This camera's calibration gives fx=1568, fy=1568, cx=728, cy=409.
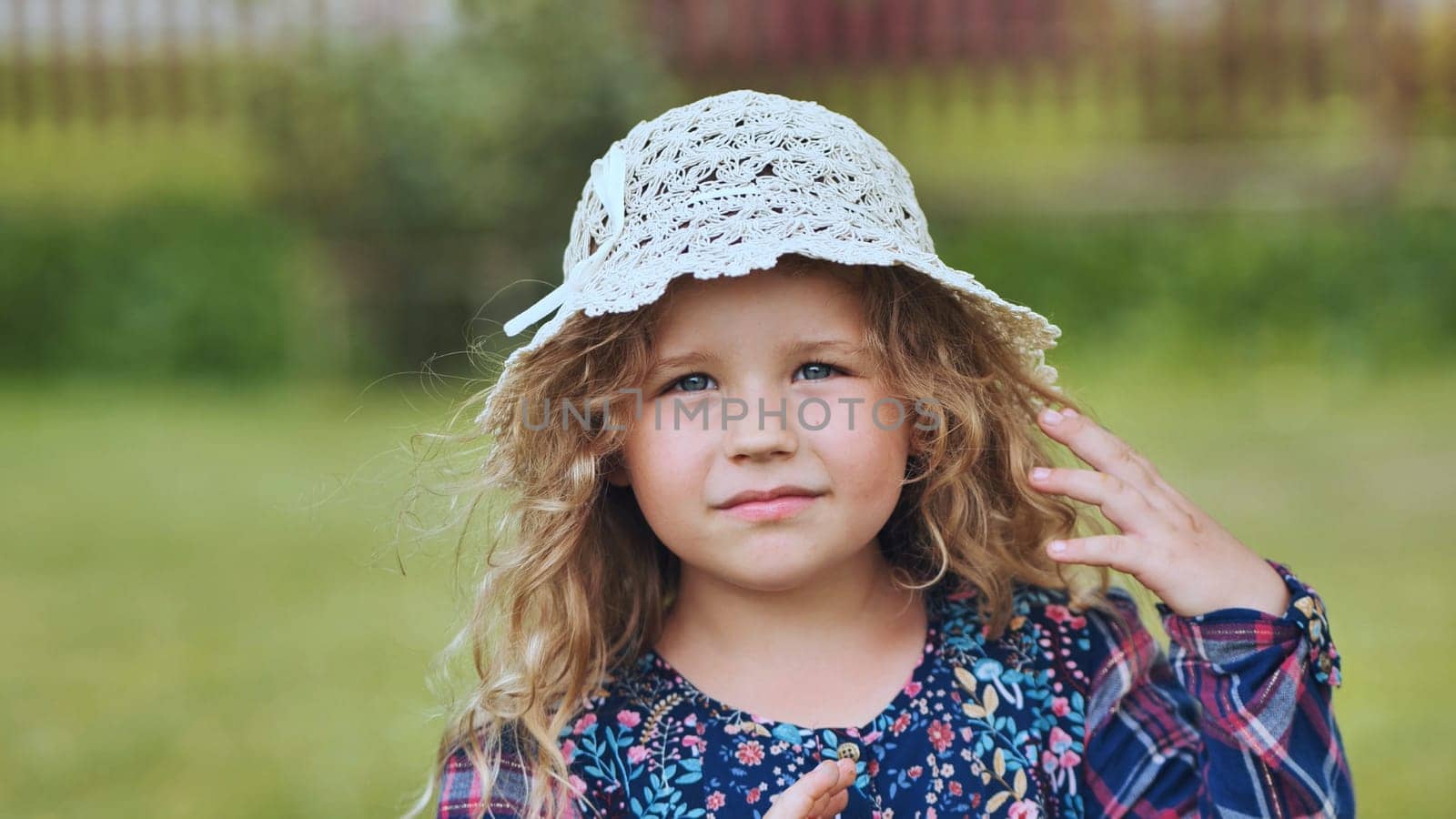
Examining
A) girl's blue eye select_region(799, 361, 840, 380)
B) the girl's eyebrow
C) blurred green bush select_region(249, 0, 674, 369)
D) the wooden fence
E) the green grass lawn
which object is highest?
the wooden fence

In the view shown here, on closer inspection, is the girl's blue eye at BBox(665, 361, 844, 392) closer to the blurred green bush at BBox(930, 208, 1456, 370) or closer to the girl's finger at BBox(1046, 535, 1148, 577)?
the girl's finger at BBox(1046, 535, 1148, 577)

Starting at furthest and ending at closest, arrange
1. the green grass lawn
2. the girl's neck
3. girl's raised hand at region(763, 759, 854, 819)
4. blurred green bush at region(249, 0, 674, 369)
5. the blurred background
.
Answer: blurred green bush at region(249, 0, 674, 369) < the blurred background < the green grass lawn < the girl's neck < girl's raised hand at region(763, 759, 854, 819)

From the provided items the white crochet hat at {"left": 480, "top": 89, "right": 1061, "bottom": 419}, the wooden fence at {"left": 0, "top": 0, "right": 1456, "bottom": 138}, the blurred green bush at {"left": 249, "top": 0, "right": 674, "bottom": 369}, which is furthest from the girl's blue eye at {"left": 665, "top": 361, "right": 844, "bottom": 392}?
the wooden fence at {"left": 0, "top": 0, "right": 1456, "bottom": 138}

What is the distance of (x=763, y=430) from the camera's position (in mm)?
1756

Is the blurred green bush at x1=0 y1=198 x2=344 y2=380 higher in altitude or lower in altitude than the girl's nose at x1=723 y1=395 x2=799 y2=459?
higher

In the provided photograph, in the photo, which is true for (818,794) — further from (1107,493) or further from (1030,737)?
(1107,493)

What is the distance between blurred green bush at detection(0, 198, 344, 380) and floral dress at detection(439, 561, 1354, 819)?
205 inches

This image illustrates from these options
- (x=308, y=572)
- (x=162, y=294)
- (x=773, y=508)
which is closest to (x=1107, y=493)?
(x=773, y=508)

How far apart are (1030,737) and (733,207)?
0.74 m

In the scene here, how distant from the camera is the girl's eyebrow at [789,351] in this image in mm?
1812

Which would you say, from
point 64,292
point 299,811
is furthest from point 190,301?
point 299,811

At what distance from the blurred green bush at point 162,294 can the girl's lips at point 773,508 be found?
17.7ft

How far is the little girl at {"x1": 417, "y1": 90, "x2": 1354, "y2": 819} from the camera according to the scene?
1783mm

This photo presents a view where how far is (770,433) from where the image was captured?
68.8 inches
